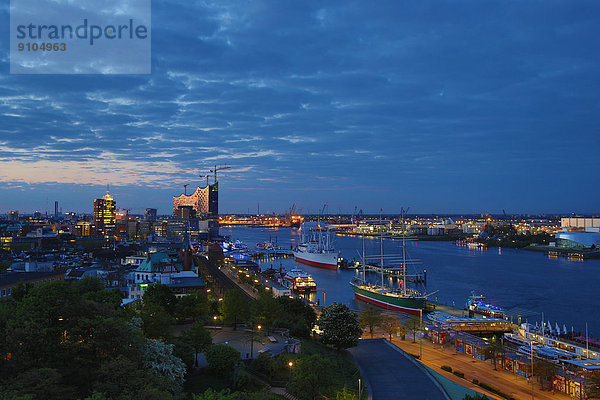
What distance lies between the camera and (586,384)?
9430mm

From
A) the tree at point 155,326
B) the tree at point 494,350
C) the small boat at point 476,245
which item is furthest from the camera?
the small boat at point 476,245

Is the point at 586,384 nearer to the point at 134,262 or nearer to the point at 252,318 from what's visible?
the point at 252,318

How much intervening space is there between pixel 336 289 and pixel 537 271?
14.4 m

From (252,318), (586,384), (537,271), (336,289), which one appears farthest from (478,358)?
(537,271)

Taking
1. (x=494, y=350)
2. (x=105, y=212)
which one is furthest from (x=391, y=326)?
(x=105, y=212)

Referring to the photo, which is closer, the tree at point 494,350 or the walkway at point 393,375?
the walkway at point 393,375

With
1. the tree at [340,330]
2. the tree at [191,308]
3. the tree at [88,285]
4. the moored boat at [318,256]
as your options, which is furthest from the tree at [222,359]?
the moored boat at [318,256]

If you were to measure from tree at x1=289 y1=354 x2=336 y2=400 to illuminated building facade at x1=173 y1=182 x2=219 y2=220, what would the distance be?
80.8 meters

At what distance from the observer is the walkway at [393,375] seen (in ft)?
27.2

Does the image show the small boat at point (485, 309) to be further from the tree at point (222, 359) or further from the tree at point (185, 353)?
the tree at point (185, 353)

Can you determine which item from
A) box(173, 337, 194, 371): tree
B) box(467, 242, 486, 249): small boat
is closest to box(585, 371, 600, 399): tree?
box(173, 337, 194, 371): tree

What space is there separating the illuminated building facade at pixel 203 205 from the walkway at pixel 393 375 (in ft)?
254

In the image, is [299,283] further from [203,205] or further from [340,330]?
[203,205]

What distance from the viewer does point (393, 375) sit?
9.35 m
